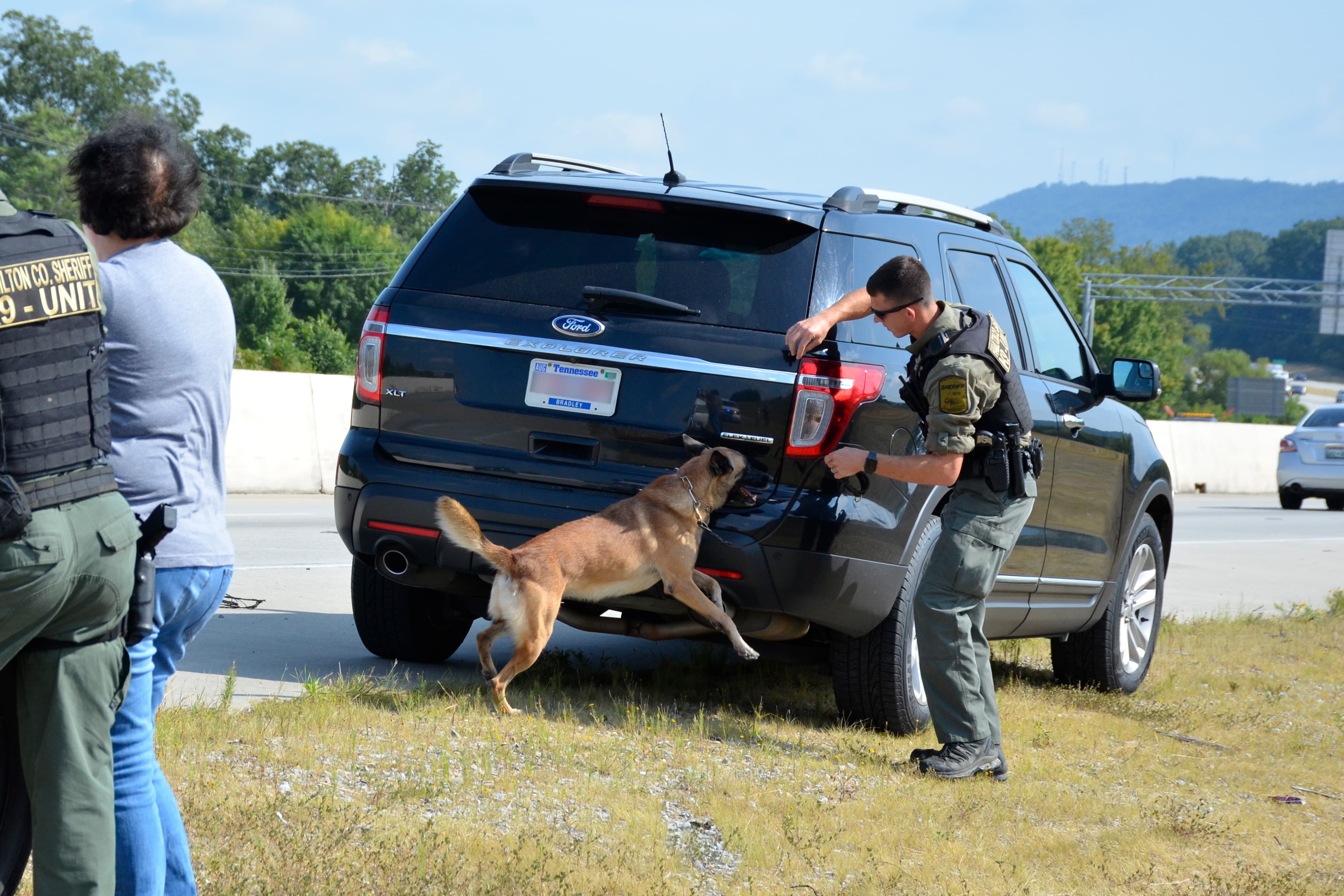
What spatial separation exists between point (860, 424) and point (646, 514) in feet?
2.68

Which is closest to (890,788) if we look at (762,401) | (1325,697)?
(762,401)

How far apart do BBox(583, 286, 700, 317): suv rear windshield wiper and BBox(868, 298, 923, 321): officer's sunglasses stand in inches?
25.0

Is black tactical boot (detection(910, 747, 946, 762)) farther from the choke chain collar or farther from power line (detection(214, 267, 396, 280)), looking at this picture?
power line (detection(214, 267, 396, 280))

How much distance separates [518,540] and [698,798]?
119cm

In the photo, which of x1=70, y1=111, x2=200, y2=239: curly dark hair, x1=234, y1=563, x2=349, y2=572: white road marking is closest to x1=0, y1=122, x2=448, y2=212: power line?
x1=234, y1=563, x2=349, y2=572: white road marking

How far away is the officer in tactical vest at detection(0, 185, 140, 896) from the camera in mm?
2332

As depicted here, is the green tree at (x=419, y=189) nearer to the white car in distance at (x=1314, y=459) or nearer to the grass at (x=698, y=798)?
the white car in distance at (x=1314, y=459)

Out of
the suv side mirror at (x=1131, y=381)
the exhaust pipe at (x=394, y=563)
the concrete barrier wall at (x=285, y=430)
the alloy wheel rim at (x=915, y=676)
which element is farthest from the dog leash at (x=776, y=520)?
the concrete barrier wall at (x=285, y=430)

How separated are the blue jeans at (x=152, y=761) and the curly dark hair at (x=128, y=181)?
719mm

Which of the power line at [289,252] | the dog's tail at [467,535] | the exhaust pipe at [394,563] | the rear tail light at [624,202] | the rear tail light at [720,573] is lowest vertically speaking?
the exhaust pipe at [394,563]

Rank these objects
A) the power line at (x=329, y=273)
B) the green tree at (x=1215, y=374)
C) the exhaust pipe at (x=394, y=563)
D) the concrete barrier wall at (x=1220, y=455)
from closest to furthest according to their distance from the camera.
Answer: the exhaust pipe at (x=394, y=563) → the concrete barrier wall at (x=1220, y=455) → the power line at (x=329, y=273) → the green tree at (x=1215, y=374)

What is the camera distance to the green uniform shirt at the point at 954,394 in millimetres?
4555

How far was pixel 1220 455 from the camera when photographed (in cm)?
2959

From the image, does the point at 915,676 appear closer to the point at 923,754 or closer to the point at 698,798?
the point at 923,754
